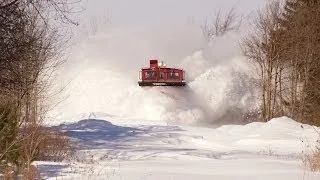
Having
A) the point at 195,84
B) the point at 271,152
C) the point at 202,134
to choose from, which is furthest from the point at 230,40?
the point at 271,152

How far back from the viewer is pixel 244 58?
3912 centimetres

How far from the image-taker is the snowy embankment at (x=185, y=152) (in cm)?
1060

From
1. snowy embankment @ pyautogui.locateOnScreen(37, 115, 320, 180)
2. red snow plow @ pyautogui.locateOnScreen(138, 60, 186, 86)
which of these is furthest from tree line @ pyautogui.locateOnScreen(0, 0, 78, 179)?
red snow plow @ pyautogui.locateOnScreen(138, 60, 186, 86)

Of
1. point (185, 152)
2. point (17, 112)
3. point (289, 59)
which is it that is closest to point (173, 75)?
point (289, 59)

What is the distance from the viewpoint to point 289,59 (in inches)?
1342

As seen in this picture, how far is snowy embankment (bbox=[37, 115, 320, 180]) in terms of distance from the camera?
10.6 m

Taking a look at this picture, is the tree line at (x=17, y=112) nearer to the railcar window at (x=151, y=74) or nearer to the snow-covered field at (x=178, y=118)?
the snow-covered field at (x=178, y=118)

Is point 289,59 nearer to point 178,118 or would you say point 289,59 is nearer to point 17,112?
point 178,118

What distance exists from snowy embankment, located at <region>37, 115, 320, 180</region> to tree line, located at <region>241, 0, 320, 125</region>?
8.56 metres

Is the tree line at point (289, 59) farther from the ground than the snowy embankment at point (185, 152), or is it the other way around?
the tree line at point (289, 59)

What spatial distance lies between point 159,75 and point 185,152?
1684 cm

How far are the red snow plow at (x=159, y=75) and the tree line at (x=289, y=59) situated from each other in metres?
5.07

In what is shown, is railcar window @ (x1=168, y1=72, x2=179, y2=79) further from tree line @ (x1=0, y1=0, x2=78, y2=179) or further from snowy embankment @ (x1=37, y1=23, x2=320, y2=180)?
tree line @ (x1=0, y1=0, x2=78, y2=179)

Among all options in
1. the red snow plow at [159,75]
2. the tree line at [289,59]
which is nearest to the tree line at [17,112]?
the red snow plow at [159,75]
